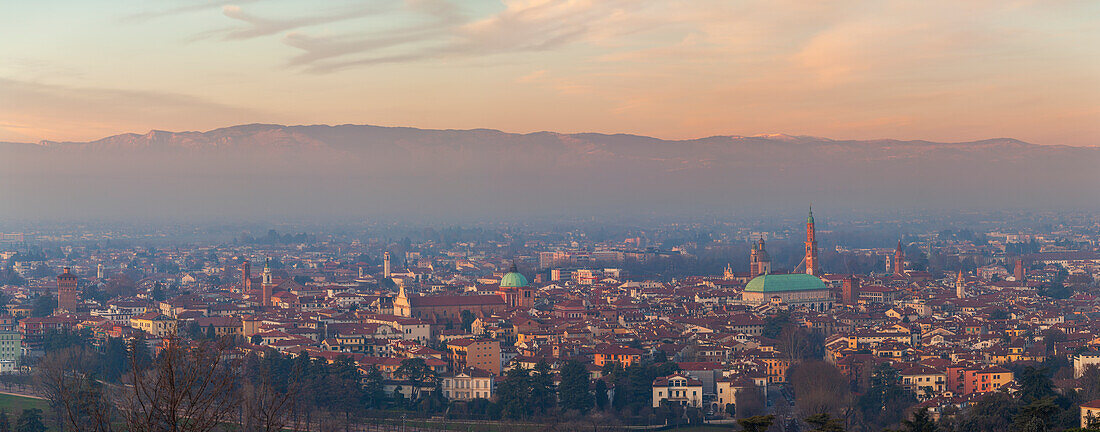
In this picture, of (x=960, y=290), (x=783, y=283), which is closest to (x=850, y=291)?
(x=783, y=283)

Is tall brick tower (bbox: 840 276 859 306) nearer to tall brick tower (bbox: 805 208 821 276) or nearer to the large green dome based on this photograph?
tall brick tower (bbox: 805 208 821 276)

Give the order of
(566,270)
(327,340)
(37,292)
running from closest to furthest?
(327,340) < (37,292) < (566,270)

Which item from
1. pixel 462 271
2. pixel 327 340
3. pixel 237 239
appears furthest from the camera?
pixel 237 239

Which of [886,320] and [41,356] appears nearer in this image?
[41,356]

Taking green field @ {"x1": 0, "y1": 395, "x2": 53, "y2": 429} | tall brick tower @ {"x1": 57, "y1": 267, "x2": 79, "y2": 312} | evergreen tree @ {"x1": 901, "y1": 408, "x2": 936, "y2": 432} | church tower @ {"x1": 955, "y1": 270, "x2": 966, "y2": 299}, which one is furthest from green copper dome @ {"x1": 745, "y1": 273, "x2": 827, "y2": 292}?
evergreen tree @ {"x1": 901, "y1": 408, "x2": 936, "y2": 432}

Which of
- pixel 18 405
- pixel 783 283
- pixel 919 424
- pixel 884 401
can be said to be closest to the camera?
pixel 919 424

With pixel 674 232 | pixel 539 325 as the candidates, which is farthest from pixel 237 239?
pixel 539 325

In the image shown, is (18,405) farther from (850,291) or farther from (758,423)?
(850,291)

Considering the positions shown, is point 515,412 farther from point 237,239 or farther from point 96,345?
point 237,239
